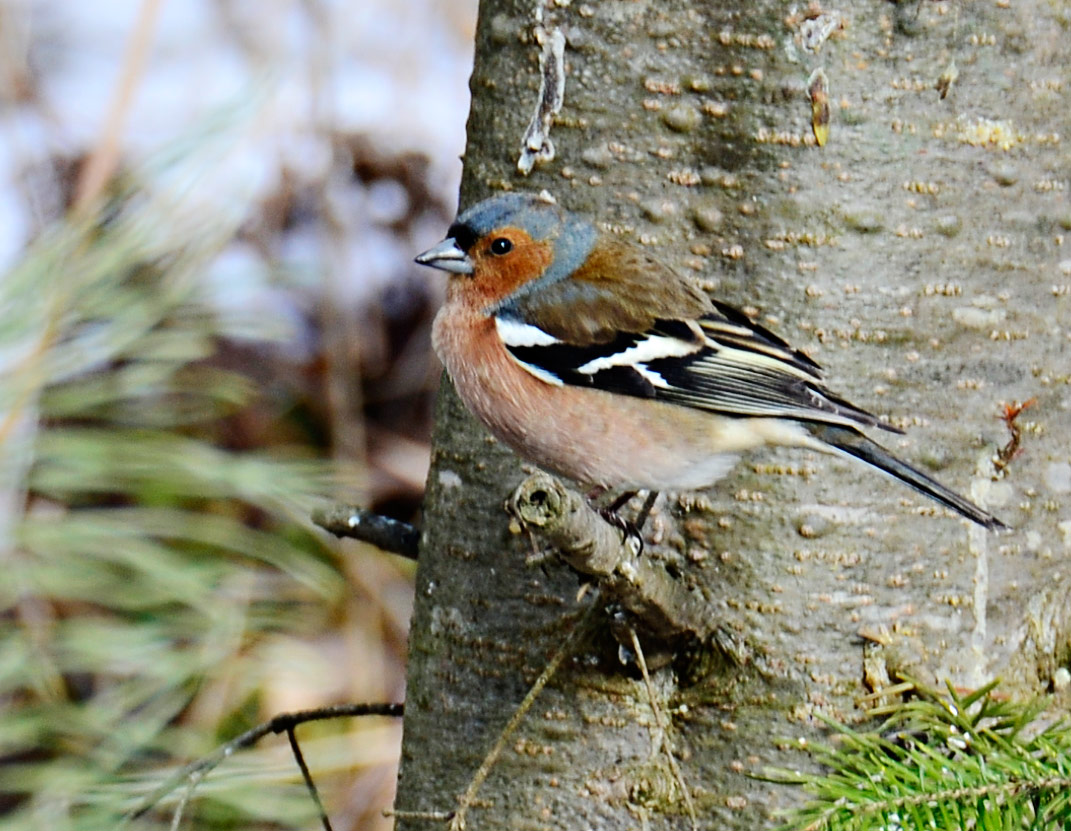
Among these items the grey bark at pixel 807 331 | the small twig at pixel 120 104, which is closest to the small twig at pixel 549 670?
the grey bark at pixel 807 331

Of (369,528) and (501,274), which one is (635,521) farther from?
(501,274)

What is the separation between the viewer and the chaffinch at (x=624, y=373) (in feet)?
5.47

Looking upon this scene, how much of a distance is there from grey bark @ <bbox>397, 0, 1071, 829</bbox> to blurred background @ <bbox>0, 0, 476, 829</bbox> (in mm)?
705

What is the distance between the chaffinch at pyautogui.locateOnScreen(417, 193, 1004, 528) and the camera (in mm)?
1667

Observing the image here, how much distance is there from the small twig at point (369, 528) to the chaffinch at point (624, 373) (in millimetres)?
254

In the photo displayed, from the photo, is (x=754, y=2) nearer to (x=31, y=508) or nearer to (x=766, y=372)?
(x=766, y=372)

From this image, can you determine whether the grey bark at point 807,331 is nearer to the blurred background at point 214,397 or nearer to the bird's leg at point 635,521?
the bird's leg at point 635,521

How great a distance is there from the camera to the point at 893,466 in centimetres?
160

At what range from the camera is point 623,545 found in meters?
1.34

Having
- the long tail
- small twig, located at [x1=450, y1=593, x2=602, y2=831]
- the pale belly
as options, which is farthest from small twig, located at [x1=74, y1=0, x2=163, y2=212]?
the long tail

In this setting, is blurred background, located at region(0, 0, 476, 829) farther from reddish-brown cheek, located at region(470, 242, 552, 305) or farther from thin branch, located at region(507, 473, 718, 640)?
thin branch, located at region(507, 473, 718, 640)

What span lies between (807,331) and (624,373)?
0.94 ft

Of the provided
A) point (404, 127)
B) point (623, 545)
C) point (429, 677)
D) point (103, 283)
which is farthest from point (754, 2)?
point (404, 127)

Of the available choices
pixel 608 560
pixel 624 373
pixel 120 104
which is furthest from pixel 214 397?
pixel 608 560
